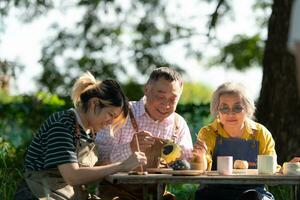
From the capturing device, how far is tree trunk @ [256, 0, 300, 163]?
8.69 meters

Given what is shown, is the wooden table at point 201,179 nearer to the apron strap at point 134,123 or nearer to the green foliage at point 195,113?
the apron strap at point 134,123

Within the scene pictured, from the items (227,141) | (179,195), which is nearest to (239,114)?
(227,141)

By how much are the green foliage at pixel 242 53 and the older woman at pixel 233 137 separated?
6.93 meters

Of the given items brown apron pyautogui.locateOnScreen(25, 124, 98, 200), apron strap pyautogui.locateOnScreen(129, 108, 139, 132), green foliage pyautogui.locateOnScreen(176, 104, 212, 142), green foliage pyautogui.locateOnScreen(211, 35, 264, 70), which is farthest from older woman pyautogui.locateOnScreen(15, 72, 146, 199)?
green foliage pyautogui.locateOnScreen(211, 35, 264, 70)

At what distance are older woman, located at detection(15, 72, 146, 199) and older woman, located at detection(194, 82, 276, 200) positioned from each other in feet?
2.42

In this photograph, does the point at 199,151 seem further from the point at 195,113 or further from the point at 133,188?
the point at 195,113

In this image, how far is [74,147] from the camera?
17.3ft

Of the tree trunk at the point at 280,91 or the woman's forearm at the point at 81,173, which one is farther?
the tree trunk at the point at 280,91

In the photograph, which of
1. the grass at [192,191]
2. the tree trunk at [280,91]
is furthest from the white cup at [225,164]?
the tree trunk at [280,91]

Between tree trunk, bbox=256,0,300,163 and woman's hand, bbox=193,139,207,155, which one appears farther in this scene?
tree trunk, bbox=256,0,300,163

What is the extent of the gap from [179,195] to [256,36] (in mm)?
5797

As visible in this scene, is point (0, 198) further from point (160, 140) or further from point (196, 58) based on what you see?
point (196, 58)

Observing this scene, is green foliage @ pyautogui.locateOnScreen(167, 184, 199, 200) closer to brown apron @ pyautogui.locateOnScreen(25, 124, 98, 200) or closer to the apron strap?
the apron strap

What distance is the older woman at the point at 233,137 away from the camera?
5859mm
